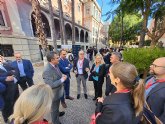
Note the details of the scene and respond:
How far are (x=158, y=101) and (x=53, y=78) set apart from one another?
2.02 meters

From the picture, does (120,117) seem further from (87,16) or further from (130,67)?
(87,16)

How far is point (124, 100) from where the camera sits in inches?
52.5

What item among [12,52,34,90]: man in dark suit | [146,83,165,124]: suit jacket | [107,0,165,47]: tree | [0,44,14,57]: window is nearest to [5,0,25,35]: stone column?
[0,44,14,57]: window

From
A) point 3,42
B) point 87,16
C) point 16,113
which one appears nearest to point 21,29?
point 3,42

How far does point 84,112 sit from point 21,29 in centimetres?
1123

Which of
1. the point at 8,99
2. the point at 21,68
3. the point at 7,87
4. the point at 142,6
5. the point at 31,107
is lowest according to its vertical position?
the point at 8,99

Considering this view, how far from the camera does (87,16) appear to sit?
134ft

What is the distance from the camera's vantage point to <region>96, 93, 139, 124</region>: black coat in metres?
1.29

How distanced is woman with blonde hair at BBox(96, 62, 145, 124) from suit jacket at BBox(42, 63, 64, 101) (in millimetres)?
1544

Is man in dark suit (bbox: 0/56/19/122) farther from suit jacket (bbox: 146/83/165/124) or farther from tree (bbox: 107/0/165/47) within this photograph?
tree (bbox: 107/0/165/47)

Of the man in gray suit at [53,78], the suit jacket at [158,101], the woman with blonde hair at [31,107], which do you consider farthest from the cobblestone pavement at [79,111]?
the woman with blonde hair at [31,107]

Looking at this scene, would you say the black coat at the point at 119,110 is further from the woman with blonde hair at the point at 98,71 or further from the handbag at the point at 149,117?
the woman with blonde hair at the point at 98,71

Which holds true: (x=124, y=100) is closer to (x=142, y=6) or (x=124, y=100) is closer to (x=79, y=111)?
(x=79, y=111)

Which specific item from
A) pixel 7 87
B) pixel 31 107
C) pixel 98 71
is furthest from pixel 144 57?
pixel 31 107
